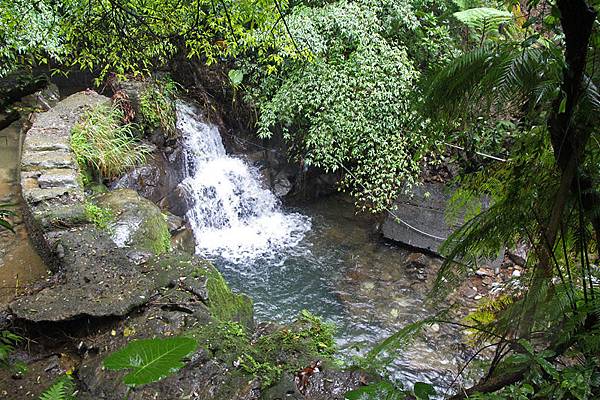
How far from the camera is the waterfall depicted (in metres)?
6.76

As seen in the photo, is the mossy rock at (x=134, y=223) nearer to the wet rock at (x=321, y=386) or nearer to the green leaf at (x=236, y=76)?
the wet rock at (x=321, y=386)

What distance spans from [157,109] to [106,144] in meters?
1.36

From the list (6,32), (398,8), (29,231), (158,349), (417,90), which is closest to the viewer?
(158,349)

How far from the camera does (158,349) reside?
144cm

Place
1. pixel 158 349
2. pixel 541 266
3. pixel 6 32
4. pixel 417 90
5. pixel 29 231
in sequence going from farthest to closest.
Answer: pixel 6 32 → pixel 29 231 → pixel 417 90 → pixel 541 266 → pixel 158 349

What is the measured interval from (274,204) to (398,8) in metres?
3.78

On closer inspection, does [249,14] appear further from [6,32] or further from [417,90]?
[417,90]

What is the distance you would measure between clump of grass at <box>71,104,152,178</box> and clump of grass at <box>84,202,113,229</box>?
50.1 inches

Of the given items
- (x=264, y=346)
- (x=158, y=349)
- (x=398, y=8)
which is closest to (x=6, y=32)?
(x=264, y=346)

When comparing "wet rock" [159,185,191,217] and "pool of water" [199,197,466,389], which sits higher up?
"wet rock" [159,185,191,217]

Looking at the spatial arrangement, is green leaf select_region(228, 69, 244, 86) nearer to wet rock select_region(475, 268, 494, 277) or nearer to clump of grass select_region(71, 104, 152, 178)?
clump of grass select_region(71, 104, 152, 178)

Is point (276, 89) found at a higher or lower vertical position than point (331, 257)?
higher

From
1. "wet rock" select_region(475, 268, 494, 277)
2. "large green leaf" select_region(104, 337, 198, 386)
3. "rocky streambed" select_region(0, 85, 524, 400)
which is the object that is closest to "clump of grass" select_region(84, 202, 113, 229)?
"rocky streambed" select_region(0, 85, 524, 400)

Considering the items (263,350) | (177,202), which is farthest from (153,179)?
(263,350)
